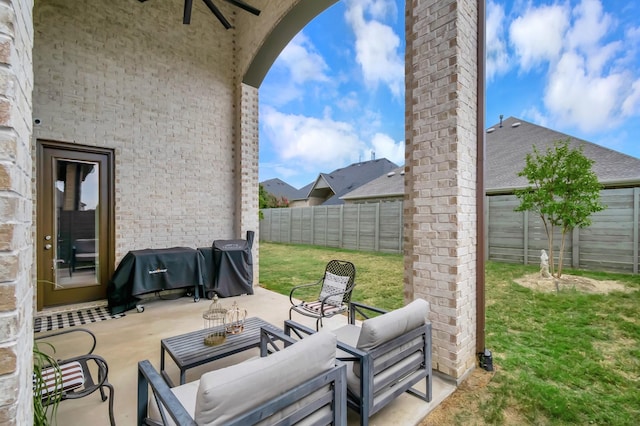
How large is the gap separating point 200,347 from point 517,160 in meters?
11.3

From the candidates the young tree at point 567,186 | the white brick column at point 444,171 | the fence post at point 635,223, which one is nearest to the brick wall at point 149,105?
the white brick column at point 444,171

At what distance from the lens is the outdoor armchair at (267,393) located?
1.18 meters

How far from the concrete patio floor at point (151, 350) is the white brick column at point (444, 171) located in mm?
586

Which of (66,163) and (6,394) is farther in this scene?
(66,163)

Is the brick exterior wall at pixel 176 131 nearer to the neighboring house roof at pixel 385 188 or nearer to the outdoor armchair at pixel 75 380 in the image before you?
the outdoor armchair at pixel 75 380

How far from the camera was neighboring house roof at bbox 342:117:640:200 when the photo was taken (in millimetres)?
7730

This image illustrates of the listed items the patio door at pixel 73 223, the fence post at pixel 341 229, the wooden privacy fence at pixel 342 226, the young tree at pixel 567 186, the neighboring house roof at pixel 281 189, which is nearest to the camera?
the patio door at pixel 73 223

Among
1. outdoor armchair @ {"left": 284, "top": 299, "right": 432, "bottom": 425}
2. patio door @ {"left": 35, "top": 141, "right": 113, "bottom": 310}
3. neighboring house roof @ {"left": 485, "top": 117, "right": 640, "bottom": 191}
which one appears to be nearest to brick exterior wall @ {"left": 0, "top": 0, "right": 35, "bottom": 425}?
outdoor armchair @ {"left": 284, "top": 299, "right": 432, "bottom": 425}

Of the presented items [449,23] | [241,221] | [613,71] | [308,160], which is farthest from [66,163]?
[308,160]

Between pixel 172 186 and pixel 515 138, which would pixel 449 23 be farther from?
pixel 515 138

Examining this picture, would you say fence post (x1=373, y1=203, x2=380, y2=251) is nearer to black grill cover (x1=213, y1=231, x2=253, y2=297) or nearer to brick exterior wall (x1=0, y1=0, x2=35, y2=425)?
black grill cover (x1=213, y1=231, x2=253, y2=297)

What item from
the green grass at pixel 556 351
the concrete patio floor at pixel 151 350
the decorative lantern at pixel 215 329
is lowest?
the concrete patio floor at pixel 151 350

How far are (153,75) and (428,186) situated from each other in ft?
17.1

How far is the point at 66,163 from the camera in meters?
4.65
